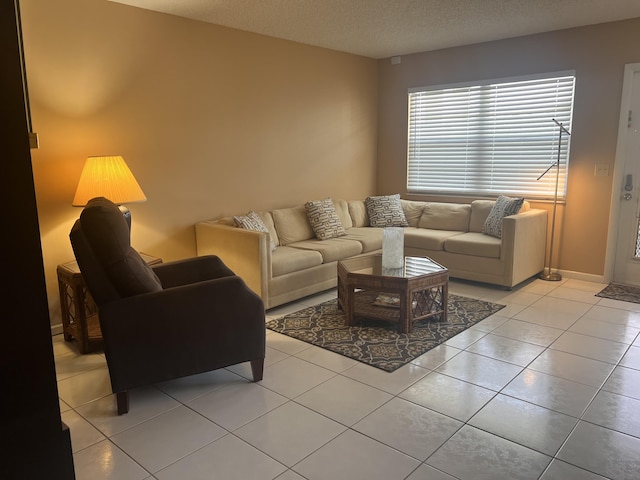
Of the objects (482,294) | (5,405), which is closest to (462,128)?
(482,294)

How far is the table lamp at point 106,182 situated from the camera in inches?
132

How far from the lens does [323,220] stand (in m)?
4.96

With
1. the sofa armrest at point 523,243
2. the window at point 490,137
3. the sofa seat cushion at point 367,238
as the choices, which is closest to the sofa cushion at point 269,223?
the sofa seat cushion at point 367,238

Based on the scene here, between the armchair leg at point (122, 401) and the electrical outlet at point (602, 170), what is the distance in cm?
453

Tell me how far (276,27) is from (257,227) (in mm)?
1872

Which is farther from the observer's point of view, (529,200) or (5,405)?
(529,200)

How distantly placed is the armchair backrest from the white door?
14.4 feet

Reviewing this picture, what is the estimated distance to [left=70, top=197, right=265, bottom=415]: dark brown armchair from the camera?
7.72ft

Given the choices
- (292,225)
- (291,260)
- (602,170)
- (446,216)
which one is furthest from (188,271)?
(602,170)

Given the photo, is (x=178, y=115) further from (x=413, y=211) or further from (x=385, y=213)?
(x=413, y=211)

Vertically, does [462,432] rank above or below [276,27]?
below

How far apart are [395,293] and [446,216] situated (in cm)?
223

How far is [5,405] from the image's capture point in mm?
1021

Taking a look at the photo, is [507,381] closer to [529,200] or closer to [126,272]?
[126,272]
